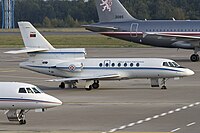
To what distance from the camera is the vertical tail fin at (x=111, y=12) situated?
73.5m

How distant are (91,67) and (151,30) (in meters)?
26.1

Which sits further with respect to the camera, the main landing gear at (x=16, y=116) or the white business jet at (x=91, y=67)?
the white business jet at (x=91, y=67)

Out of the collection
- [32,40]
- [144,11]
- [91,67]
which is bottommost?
[144,11]

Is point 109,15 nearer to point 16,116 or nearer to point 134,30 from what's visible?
point 134,30

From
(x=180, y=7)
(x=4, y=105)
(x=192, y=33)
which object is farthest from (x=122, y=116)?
(x=180, y=7)

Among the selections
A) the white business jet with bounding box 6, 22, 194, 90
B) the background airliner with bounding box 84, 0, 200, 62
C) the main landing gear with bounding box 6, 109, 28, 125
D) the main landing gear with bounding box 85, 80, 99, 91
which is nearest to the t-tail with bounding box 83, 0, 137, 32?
the background airliner with bounding box 84, 0, 200, 62

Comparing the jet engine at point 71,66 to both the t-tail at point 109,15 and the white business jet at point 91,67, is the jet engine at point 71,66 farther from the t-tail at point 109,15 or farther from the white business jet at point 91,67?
the t-tail at point 109,15

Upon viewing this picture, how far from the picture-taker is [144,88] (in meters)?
45.6

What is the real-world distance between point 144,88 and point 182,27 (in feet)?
83.6

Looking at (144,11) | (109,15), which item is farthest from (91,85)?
(144,11)

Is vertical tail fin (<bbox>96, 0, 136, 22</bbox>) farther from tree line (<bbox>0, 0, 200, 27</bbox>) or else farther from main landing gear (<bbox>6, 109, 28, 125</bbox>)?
tree line (<bbox>0, 0, 200, 27</bbox>)

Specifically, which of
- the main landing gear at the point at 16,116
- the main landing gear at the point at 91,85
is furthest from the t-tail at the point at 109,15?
the main landing gear at the point at 16,116

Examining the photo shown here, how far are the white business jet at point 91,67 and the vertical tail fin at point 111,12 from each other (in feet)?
91.4

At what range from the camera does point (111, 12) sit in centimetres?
7369
